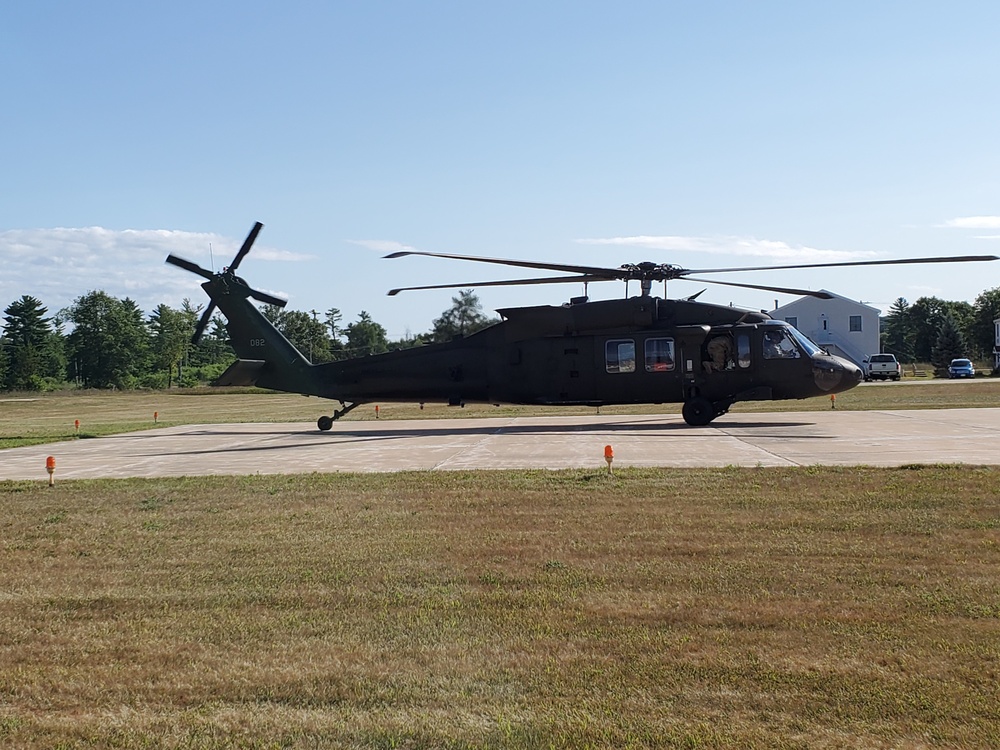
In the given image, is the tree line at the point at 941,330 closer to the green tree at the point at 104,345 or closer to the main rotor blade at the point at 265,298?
the main rotor blade at the point at 265,298

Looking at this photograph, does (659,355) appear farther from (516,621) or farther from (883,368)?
(883,368)

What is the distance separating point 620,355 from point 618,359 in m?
0.12

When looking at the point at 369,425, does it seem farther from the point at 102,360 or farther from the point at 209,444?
the point at 102,360

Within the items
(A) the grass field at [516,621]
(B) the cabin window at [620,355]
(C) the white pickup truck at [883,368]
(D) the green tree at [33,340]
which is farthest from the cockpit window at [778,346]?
(D) the green tree at [33,340]

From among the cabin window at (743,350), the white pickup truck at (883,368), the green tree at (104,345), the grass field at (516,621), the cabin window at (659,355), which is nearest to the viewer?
the grass field at (516,621)

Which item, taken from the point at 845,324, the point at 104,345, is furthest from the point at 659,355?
the point at 104,345

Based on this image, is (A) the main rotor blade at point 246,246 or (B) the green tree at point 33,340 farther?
(B) the green tree at point 33,340

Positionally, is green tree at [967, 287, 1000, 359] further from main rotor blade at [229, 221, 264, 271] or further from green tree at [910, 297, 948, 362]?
main rotor blade at [229, 221, 264, 271]

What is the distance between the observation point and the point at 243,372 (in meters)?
27.0

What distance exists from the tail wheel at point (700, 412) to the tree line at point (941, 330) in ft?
202

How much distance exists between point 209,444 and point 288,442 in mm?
2155

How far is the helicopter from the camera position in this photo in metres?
23.7

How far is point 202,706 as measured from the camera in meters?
5.30

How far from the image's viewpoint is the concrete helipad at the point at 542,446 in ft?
54.8
